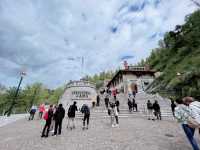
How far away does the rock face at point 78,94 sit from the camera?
949 inches

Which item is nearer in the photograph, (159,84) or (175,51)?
(159,84)

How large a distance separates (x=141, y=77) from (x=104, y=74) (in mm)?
67664

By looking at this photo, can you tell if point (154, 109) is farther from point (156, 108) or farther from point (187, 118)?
point (187, 118)

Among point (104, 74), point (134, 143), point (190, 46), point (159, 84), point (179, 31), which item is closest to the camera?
point (134, 143)

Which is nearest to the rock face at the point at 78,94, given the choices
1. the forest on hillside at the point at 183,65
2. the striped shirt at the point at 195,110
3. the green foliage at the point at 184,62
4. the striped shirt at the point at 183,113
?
the forest on hillside at the point at 183,65

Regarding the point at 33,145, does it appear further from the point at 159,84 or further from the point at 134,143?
the point at 159,84

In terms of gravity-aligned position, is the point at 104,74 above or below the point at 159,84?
above

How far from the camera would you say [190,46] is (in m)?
35.3

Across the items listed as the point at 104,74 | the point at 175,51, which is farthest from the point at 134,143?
the point at 104,74

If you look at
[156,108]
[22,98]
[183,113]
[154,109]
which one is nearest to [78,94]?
[154,109]

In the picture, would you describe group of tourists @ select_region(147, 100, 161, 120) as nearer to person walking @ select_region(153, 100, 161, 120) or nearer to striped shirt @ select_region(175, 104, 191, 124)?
person walking @ select_region(153, 100, 161, 120)

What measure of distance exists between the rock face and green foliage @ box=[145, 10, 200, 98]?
1397 centimetres

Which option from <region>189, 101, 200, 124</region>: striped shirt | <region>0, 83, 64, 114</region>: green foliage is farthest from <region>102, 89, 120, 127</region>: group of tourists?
<region>0, 83, 64, 114</region>: green foliage

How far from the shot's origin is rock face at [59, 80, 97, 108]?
24109mm
